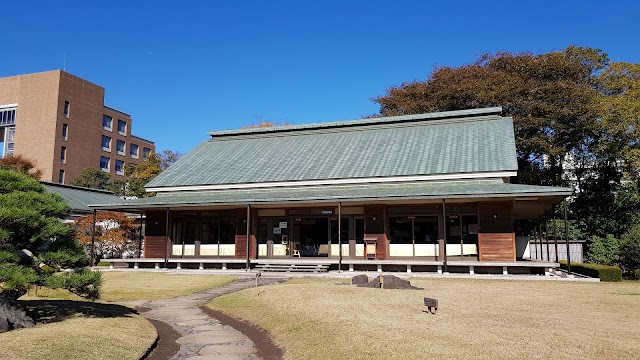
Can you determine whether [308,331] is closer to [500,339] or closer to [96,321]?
[500,339]

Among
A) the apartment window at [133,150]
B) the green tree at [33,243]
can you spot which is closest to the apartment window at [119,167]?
the apartment window at [133,150]

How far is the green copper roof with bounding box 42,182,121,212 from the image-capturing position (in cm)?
3783

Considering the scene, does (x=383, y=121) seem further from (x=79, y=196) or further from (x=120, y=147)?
(x=120, y=147)

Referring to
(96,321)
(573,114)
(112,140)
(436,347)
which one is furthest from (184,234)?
(112,140)

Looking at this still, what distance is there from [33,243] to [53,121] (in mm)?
62274

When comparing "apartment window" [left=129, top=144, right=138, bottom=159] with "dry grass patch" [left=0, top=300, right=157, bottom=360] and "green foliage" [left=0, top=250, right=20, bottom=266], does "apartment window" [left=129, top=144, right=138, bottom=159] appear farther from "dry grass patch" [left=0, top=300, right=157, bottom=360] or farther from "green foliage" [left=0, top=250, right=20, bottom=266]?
"green foliage" [left=0, top=250, right=20, bottom=266]

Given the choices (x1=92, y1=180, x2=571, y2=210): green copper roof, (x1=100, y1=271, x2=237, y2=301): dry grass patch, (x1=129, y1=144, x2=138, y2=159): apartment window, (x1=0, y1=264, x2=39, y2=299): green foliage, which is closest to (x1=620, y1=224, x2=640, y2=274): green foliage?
(x1=92, y1=180, x2=571, y2=210): green copper roof

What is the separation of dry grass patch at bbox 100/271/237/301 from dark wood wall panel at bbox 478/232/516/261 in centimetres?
1197

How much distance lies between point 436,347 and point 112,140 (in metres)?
77.6

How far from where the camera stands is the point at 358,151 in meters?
30.2

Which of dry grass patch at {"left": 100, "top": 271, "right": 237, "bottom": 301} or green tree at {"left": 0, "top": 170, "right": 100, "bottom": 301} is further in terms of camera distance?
dry grass patch at {"left": 100, "top": 271, "right": 237, "bottom": 301}

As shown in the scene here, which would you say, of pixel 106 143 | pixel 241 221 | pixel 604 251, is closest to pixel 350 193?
pixel 241 221

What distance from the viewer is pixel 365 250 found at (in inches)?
993

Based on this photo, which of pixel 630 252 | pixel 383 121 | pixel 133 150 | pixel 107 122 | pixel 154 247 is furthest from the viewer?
pixel 133 150
